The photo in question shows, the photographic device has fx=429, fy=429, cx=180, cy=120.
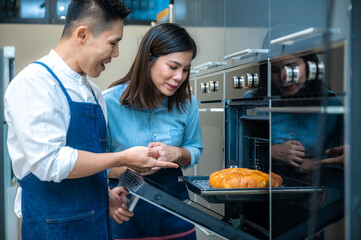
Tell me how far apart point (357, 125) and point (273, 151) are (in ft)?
1.18

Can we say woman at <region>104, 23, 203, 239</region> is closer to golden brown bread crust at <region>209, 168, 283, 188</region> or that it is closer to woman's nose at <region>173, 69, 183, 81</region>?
woman's nose at <region>173, 69, 183, 81</region>

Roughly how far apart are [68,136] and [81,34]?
0.90ft

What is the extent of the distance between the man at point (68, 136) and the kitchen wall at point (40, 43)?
3.03 meters

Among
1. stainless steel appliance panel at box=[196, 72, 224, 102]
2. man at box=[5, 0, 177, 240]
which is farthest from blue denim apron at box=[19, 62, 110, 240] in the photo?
stainless steel appliance panel at box=[196, 72, 224, 102]

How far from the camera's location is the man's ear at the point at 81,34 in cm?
114

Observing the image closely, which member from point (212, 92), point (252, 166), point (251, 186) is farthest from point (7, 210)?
point (251, 186)

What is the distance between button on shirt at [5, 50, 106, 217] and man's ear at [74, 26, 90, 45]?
0.12 metres

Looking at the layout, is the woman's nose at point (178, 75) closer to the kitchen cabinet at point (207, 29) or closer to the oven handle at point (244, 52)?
the oven handle at point (244, 52)

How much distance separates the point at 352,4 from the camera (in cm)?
88

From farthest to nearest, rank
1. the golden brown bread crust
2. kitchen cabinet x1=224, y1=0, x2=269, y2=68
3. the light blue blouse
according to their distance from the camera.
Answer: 1. the light blue blouse
2. kitchen cabinet x1=224, y1=0, x2=269, y2=68
3. the golden brown bread crust

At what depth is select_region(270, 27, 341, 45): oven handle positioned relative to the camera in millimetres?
940

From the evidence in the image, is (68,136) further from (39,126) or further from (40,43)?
(40,43)

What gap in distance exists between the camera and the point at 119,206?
1.35 meters

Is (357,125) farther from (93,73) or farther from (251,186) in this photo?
(93,73)
